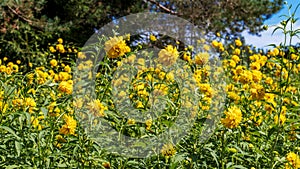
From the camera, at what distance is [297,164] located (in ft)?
6.95

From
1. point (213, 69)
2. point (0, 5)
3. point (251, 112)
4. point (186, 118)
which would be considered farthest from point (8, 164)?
point (0, 5)

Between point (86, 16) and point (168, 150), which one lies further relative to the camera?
point (86, 16)

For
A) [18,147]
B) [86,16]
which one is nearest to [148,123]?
[18,147]

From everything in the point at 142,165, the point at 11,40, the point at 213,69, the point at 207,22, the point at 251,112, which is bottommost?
the point at 142,165

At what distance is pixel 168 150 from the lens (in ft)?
6.91

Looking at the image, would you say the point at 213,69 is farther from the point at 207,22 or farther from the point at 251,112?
the point at 207,22

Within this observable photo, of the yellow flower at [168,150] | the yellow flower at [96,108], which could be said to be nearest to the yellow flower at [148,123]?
the yellow flower at [168,150]

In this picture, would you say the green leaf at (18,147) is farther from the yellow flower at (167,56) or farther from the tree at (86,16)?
the tree at (86,16)

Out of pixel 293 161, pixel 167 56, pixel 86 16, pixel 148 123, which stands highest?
pixel 86 16

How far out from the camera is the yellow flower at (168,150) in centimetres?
209

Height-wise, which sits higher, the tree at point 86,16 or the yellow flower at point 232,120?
the tree at point 86,16

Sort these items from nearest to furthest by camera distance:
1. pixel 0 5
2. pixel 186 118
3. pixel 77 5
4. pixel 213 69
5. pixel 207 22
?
pixel 186 118 < pixel 213 69 < pixel 0 5 < pixel 77 5 < pixel 207 22

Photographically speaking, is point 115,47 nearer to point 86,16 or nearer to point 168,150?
point 168,150

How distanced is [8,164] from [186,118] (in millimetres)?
974
